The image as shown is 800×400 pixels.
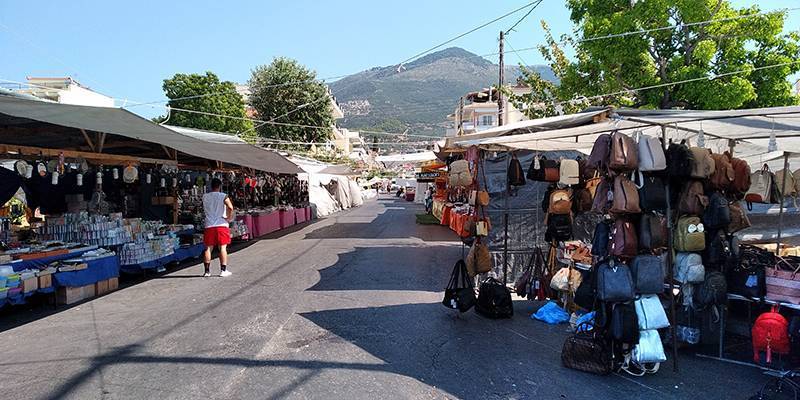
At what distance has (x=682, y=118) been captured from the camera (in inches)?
170

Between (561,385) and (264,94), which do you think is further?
(264,94)

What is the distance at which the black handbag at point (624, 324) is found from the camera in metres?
3.94

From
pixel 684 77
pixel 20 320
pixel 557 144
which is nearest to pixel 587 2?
pixel 684 77

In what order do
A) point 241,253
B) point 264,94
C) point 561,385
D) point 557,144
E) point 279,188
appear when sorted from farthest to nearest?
point 264,94 < point 279,188 < point 241,253 < point 557,144 < point 561,385

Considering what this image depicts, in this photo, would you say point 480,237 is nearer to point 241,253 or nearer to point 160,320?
point 160,320

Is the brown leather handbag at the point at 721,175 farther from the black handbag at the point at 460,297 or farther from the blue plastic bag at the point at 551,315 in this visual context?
the black handbag at the point at 460,297

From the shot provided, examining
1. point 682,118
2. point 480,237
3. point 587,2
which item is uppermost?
point 587,2

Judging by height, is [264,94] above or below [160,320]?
above

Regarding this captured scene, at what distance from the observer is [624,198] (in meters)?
4.18

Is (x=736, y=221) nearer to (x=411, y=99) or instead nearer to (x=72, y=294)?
(x=72, y=294)

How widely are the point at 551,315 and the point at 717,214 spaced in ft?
7.25

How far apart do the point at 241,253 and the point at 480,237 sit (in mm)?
7048

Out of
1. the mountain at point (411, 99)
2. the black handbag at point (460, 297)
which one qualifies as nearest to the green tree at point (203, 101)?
the black handbag at point (460, 297)

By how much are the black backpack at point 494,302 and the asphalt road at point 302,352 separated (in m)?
0.14
